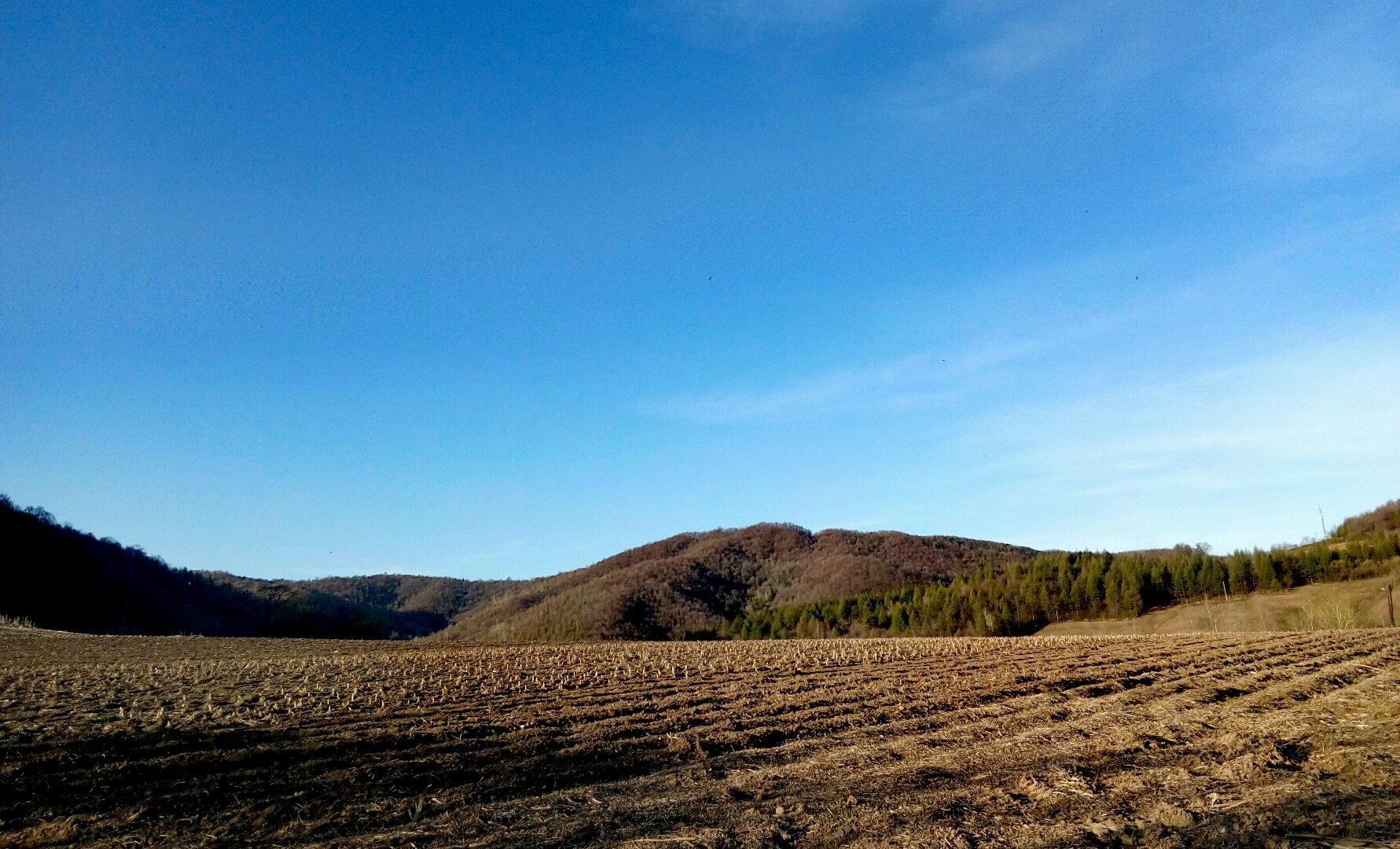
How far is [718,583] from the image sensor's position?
16950 centimetres

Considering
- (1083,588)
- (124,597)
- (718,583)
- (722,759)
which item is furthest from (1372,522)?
(124,597)

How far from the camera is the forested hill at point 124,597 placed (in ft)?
270

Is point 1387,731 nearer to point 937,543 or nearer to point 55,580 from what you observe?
point 55,580

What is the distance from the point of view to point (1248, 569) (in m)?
84.0

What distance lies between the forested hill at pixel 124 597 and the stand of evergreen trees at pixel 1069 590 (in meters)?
66.5

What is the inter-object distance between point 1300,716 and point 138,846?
17.1 m

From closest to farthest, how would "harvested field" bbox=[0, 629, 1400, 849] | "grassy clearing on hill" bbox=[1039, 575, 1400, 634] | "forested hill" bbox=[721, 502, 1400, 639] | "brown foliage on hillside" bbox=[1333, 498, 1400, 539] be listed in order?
"harvested field" bbox=[0, 629, 1400, 849] → "grassy clearing on hill" bbox=[1039, 575, 1400, 634] → "forested hill" bbox=[721, 502, 1400, 639] → "brown foliage on hillside" bbox=[1333, 498, 1400, 539]

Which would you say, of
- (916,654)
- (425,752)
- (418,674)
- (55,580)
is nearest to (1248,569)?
(916,654)

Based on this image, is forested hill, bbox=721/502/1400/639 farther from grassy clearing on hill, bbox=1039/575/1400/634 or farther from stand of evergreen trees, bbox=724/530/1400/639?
grassy clearing on hill, bbox=1039/575/1400/634

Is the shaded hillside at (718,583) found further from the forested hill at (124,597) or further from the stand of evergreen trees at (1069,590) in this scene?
the forested hill at (124,597)

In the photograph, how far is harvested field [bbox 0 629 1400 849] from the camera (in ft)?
26.1

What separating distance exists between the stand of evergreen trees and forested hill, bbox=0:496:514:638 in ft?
218

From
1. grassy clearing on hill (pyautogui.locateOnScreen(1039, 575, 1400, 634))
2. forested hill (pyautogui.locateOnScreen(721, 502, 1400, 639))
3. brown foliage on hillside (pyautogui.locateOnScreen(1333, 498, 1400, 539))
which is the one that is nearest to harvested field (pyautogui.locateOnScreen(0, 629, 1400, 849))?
grassy clearing on hill (pyautogui.locateOnScreen(1039, 575, 1400, 634))

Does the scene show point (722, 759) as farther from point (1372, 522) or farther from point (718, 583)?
point (718, 583)
